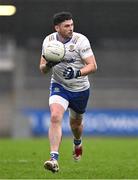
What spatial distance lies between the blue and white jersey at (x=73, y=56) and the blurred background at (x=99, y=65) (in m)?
14.0

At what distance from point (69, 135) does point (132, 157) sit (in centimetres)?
1437

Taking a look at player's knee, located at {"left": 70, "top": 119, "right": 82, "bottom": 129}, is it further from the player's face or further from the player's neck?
the player's face

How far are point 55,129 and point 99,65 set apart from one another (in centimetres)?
2519

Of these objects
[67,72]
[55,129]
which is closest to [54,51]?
[67,72]

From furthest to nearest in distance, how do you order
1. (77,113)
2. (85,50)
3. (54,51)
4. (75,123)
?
1. (75,123)
2. (77,113)
3. (85,50)
4. (54,51)

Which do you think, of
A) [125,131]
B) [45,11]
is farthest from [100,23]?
[125,131]

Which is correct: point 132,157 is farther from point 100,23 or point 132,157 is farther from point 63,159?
point 100,23

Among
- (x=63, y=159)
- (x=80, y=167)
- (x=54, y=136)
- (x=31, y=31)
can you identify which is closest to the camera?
(x=54, y=136)

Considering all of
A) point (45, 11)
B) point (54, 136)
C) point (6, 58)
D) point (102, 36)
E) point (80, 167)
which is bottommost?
point (6, 58)

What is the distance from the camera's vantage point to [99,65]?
114 feet

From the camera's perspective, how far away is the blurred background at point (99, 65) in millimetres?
26578

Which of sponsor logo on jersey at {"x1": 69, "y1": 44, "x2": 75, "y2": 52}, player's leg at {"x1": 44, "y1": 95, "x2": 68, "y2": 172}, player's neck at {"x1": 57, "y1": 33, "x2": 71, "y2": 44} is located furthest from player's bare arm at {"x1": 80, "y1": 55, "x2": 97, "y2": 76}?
player's leg at {"x1": 44, "y1": 95, "x2": 68, "y2": 172}

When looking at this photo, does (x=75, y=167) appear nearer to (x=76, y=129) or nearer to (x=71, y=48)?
(x=76, y=129)

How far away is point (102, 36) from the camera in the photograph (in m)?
31.0
